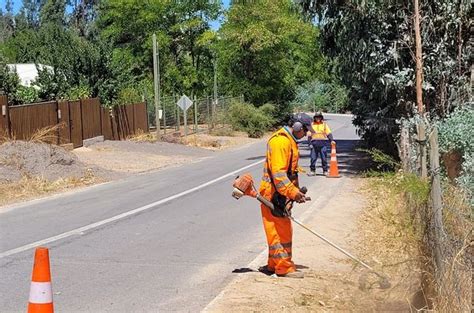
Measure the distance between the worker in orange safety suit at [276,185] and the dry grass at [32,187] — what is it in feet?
29.4

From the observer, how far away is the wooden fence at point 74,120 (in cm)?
2119

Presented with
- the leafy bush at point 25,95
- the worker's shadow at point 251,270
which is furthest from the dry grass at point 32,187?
the worker's shadow at point 251,270

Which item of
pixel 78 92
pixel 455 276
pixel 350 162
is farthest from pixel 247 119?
pixel 455 276

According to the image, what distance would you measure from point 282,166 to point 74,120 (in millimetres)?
20968

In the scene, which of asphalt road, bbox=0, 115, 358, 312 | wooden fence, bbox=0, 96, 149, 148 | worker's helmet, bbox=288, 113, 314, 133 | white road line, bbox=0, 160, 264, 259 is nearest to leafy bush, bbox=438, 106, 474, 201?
asphalt road, bbox=0, 115, 358, 312

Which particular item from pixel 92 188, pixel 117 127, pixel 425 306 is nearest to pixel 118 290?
pixel 425 306

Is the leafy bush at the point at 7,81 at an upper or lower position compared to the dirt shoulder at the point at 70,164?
upper

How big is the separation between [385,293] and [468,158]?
14.4 feet

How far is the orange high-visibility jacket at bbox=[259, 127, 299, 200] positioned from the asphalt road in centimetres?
117

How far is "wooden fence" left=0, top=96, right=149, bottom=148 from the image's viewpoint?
21.2 meters

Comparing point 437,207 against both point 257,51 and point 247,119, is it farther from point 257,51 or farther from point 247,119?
point 257,51

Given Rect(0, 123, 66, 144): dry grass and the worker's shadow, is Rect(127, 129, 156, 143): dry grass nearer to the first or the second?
Rect(0, 123, 66, 144): dry grass

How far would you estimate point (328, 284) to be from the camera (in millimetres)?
6750

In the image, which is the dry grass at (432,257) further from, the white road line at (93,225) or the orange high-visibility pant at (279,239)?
the white road line at (93,225)
